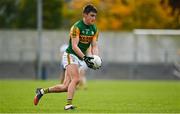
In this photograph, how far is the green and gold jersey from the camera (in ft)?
60.7

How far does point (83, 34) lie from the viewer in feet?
61.1

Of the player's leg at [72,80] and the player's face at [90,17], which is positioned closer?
the player's face at [90,17]

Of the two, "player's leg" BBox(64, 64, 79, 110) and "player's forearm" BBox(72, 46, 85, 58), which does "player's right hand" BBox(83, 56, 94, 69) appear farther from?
"player's leg" BBox(64, 64, 79, 110)

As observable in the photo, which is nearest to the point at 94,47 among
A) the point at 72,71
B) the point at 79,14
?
the point at 72,71

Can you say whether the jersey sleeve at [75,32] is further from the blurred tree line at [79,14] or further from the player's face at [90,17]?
the blurred tree line at [79,14]

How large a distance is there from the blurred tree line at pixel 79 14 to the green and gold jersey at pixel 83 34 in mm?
41049

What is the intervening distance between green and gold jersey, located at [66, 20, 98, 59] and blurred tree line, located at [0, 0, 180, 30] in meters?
41.0

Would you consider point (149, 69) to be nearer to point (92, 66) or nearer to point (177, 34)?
point (177, 34)

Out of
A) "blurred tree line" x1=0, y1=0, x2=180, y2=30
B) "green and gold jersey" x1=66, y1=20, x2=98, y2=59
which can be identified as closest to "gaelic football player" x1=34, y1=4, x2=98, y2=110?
"green and gold jersey" x1=66, y1=20, x2=98, y2=59

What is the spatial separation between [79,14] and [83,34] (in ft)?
168

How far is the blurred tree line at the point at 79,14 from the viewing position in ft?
206

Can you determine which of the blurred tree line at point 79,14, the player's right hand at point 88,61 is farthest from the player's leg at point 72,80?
the blurred tree line at point 79,14

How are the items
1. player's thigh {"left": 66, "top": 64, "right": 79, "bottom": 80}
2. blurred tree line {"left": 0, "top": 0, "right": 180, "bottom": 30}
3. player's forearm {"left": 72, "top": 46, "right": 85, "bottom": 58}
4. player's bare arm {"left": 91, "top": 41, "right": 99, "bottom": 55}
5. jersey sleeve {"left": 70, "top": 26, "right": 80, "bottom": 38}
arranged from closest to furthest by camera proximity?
player's forearm {"left": 72, "top": 46, "right": 85, "bottom": 58} < jersey sleeve {"left": 70, "top": 26, "right": 80, "bottom": 38} < player's thigh {"left": 66, "top": 64, "right": 79, "bottom": 80} < player's bare arm {"left": 91, "top": 41, "right": 99, "bottom": 55} < blurred tree line {"left": 0, "top": 0, "right": 180, "bottom": 30}

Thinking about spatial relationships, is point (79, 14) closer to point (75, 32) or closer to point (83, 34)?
point (83, 34)
